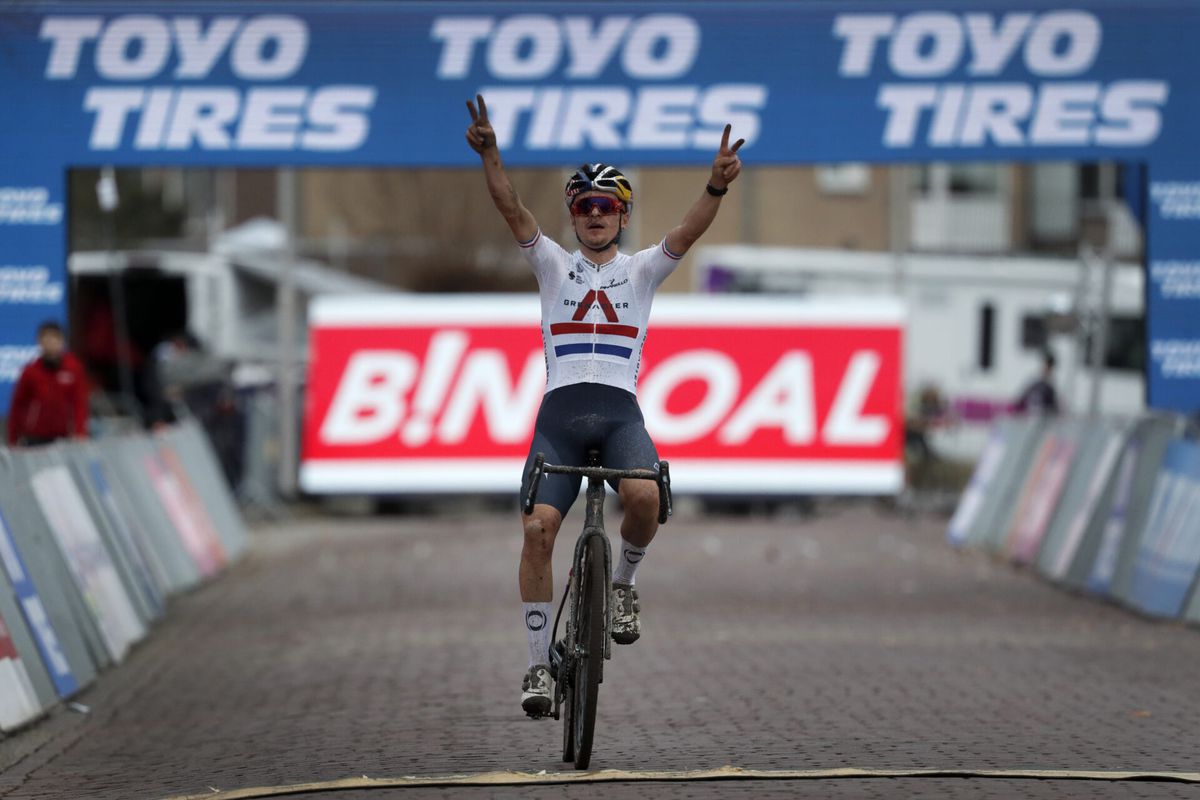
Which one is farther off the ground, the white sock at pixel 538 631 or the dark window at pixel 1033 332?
the dark window at pixel 1033 332

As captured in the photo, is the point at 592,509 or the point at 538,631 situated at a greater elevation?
the point at 592,509

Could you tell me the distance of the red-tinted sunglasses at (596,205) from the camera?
28.7ft

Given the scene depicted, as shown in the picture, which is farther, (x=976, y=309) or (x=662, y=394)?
(x=976, y=309)

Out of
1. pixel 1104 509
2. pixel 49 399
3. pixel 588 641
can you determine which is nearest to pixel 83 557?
pixel 49 399

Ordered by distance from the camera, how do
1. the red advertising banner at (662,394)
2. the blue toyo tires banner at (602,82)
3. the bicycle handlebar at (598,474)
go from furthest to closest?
the red advertising banner at (662,394) → the blue toyo tires banner at (602,82) → the bicycle handlebar at (598,474)

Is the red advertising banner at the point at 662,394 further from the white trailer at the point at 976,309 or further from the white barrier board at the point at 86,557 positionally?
the white barrier board at the point at 86,557

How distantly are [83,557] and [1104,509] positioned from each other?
8301mm

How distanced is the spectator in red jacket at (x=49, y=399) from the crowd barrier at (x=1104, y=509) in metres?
8.44

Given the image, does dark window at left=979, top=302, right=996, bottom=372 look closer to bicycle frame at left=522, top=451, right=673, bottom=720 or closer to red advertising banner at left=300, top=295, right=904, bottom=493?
red advertising banner at left=300, top=295, right=904, bottom=493

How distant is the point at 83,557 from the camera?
1324 centimetres

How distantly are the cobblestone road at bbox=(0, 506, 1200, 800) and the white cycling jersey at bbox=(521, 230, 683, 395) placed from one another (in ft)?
5.02

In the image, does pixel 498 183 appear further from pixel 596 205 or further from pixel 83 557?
pixel 83 557

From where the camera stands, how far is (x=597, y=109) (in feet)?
55.5

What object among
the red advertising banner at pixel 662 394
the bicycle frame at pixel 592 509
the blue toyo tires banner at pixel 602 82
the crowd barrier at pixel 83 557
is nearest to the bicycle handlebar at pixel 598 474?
the bicycle frame at pixel 592 509
